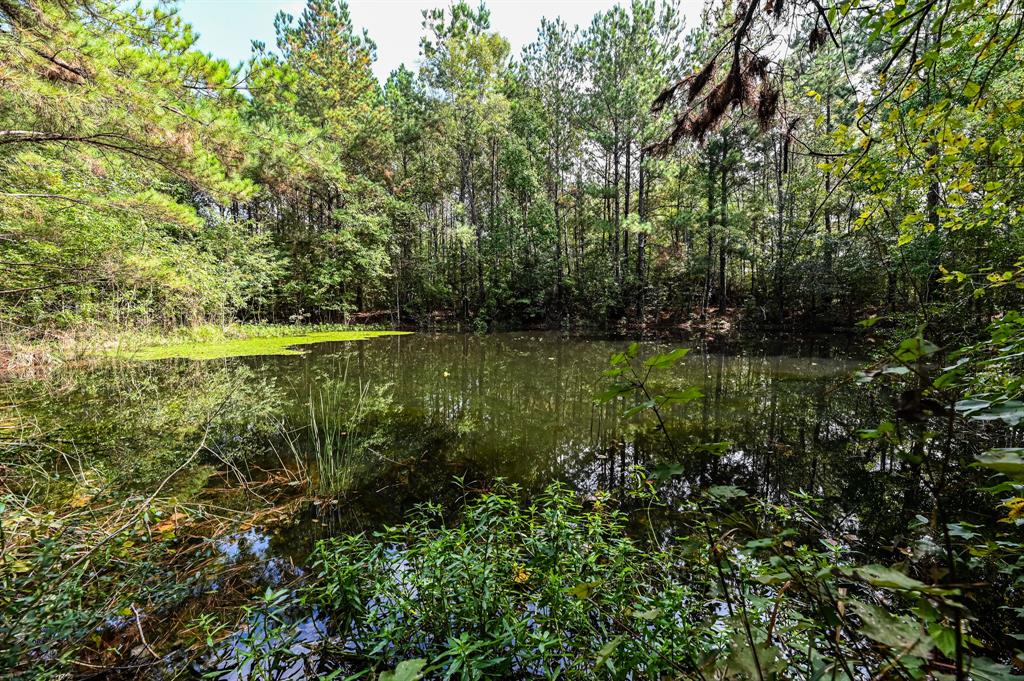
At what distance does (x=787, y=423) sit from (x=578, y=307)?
13.8 metres

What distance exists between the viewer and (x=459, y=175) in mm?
20797

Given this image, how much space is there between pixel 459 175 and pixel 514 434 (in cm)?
1917

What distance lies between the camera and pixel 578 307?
18172 mm

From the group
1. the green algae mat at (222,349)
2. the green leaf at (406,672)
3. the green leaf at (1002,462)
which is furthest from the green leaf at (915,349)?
the green algae mat at (222,349)

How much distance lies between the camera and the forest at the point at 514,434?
1.23 metres

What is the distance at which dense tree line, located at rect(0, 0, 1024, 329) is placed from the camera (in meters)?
3.20

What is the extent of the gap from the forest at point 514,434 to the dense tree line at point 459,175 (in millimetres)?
56

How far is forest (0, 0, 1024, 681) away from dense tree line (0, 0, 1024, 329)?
0.06 metres

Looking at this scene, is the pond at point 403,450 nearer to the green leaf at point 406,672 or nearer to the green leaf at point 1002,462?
the green leaf at point 1002,462

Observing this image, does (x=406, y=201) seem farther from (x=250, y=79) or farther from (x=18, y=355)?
(x=250, y=79)

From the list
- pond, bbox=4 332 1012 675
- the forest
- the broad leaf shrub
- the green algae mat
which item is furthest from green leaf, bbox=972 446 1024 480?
the green algae mat

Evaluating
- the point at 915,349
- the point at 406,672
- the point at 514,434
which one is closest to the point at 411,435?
the point at 514,434


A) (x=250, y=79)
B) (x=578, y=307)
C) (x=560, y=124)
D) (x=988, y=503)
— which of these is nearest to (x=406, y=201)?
(x=560, y=124)

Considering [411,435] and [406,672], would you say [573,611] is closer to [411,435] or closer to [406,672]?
[406,672]
